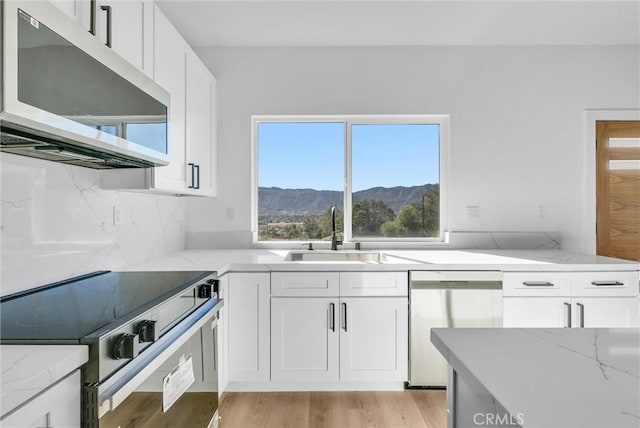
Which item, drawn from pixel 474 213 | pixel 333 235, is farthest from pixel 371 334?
pixel 474 213

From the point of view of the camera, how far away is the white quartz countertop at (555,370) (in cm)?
56

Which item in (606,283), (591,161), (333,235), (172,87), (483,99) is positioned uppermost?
(483,99)

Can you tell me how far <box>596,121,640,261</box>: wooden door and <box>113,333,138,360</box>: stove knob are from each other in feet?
11.1

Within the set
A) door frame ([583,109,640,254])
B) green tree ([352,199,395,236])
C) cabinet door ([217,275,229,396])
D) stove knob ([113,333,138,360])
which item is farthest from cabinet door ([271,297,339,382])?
door frame ([583,109,640,254])

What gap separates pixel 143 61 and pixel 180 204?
135cm

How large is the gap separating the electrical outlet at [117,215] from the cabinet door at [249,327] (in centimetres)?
71

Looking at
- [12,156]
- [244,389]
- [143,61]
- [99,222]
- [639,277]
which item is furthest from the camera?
[244,389]

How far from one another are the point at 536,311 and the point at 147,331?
2212 mm

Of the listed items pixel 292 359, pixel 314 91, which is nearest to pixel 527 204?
pixel 314 91

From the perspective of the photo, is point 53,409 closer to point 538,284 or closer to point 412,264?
point 412,264

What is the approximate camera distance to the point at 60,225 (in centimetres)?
162

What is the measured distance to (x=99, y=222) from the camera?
1891mm

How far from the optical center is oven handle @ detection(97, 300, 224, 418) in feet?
3.02

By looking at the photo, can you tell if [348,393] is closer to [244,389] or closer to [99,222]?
[244,389]
